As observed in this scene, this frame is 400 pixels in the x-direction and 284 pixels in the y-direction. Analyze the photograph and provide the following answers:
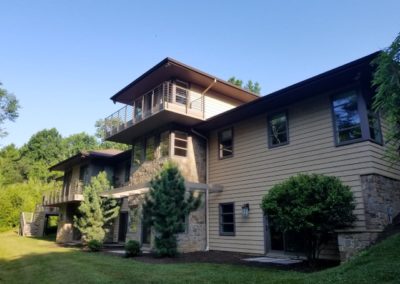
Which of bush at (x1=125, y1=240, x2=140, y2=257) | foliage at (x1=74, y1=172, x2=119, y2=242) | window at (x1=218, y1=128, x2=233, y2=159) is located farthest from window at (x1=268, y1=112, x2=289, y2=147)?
foliage at (x1=74, y1=172, x2=119, y2=242)

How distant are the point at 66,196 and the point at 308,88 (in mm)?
17681

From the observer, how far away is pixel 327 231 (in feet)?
26.0

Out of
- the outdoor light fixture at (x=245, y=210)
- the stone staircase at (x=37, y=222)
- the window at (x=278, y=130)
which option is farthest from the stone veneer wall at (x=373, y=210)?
the stone staircase at (x=37, y=222)

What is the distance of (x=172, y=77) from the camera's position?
47.4 ft

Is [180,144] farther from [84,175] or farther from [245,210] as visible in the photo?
[84,175]

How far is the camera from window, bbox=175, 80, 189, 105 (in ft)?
47.2

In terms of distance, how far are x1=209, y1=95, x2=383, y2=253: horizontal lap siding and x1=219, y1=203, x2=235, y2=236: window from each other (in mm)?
185

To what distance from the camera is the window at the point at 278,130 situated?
11418 mm

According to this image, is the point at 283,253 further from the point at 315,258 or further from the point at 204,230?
the point at 204,230

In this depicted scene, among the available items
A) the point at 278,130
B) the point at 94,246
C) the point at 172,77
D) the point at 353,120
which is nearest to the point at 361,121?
the point at 353,120

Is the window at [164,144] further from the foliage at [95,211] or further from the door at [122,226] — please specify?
the door at [122,226]

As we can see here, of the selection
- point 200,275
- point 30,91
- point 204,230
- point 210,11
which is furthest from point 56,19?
point 200,275

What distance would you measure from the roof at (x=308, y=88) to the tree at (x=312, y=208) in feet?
10.5

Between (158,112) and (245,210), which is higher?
(158,112)
